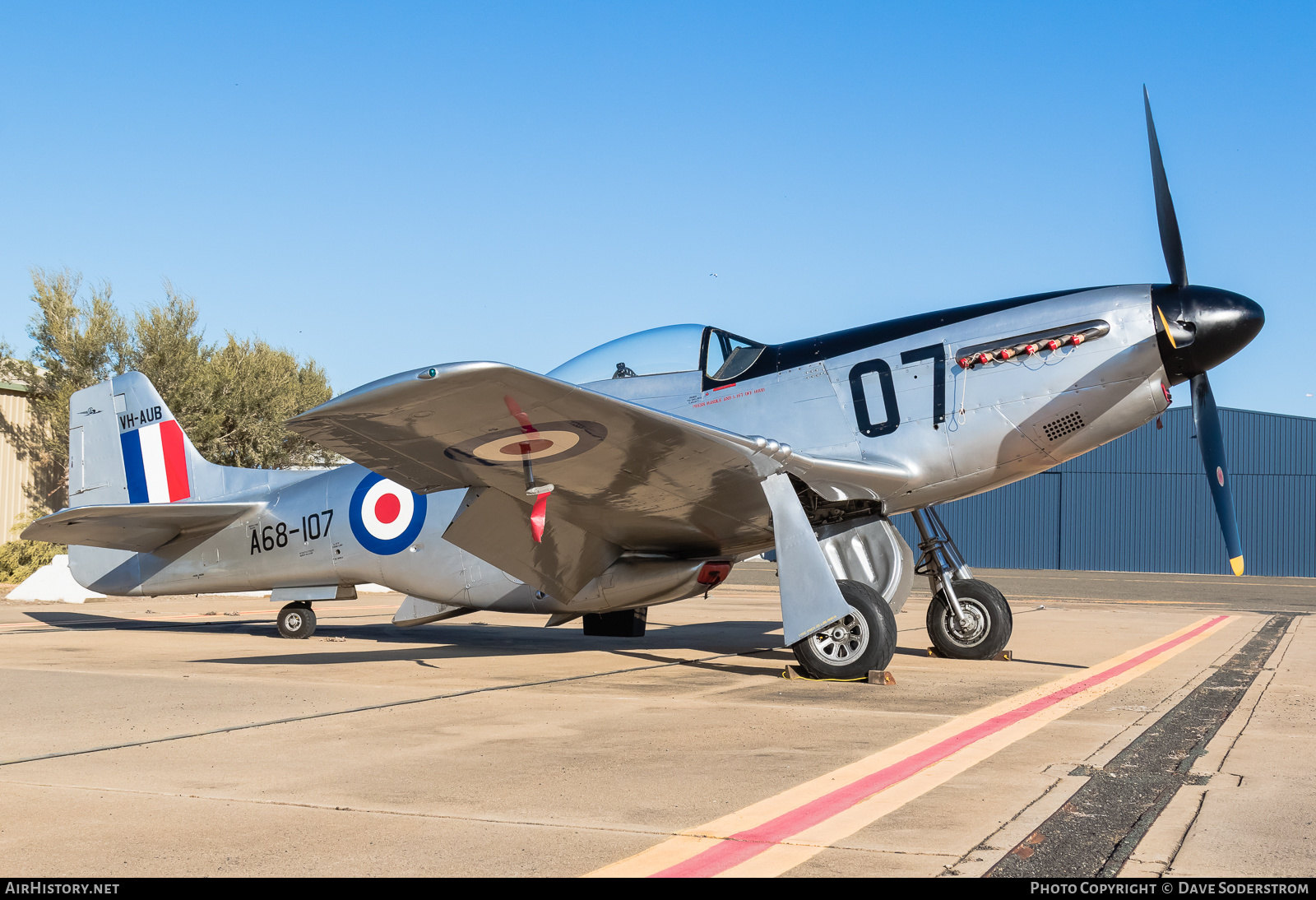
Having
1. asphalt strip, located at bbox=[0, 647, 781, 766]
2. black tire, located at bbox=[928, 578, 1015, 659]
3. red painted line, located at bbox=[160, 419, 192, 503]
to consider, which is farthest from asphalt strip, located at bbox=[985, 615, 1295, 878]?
red painted line, located at bbox=[160, 419, 192, 503]

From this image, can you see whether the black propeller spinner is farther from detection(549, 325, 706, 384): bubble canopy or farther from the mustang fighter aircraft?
detection(549, 325, 706, 384): bubble canopy

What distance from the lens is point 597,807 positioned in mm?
3754

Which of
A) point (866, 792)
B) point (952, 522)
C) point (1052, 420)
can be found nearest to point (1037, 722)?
point (866, 792)

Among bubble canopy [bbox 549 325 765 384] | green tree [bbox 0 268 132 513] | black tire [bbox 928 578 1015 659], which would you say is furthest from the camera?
green tree [bbox 0 268 132 513]

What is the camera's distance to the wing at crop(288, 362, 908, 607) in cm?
619

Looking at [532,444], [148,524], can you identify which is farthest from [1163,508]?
[532,444]

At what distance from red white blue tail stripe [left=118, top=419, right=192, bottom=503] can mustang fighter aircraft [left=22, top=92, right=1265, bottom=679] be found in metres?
1.62

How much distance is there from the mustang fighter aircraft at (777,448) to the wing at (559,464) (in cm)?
2

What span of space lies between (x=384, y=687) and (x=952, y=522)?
38.5 m

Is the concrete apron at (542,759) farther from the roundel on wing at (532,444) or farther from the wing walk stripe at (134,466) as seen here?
the wing walk stripe at (134,466)

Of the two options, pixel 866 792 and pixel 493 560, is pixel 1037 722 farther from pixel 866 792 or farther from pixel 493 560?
pixel 493 560

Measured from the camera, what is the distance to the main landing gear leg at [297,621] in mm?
11695

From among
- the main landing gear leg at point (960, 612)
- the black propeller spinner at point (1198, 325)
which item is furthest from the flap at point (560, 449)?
the black propeller spinner at point (1198, 325)

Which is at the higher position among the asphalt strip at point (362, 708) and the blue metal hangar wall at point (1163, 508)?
the blue metal hangar wall at point (1163, 508)
